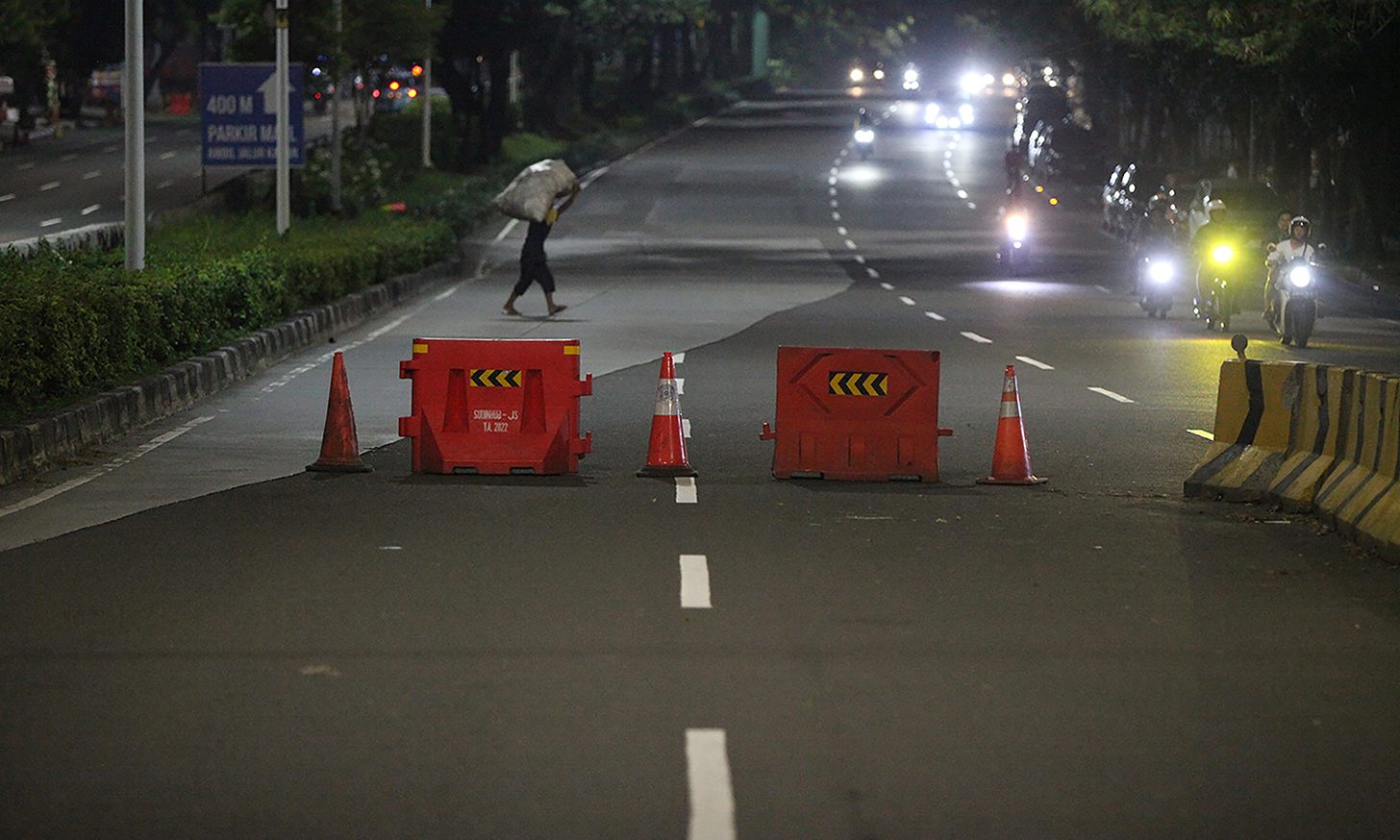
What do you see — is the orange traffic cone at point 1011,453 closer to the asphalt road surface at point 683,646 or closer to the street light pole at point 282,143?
the asphalt road surface at point 683,646

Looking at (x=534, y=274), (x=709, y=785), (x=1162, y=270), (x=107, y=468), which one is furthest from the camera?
(x=1162, y=270)

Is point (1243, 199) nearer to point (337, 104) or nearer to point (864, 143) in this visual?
point (337, 104)

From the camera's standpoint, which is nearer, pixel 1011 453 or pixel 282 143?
pixel 1011 453

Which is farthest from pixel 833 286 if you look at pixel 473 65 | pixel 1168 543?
pixel 473 65

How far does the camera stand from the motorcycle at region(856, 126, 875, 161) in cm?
8175

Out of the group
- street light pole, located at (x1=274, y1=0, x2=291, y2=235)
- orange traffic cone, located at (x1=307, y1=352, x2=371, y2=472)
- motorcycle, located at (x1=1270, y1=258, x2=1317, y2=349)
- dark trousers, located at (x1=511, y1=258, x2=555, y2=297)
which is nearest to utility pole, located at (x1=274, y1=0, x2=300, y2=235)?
street light pole, located at (x1=274, y1=0, x2=291, y2=235)

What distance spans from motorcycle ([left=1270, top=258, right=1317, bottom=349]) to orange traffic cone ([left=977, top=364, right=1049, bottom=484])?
488 inches

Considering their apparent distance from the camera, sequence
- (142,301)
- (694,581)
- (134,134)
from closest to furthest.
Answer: (694,581)
(142,301)
(134,134)

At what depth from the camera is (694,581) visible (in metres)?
9.76

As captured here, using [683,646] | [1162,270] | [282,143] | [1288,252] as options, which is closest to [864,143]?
[282,143]

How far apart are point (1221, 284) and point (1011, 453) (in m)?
14.9

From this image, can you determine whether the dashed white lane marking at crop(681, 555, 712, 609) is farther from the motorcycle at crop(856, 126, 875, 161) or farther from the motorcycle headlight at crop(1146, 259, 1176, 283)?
the motorcycle at crop(856, 126, 875, 161)

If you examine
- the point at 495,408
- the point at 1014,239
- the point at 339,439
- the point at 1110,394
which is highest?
the point at 495,408

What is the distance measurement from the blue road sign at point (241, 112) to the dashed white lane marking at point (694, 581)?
21986mm
